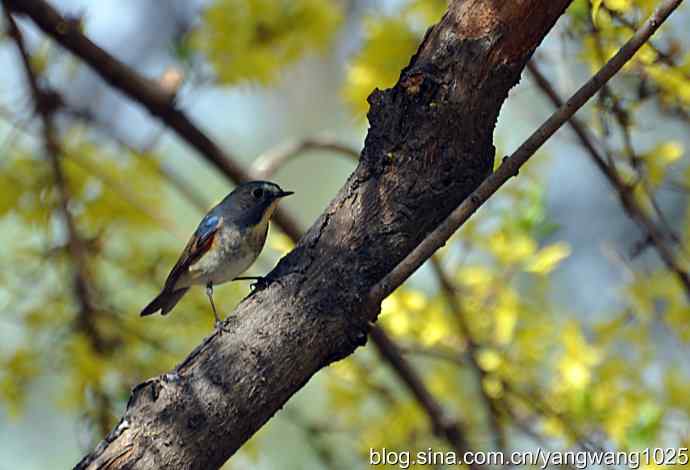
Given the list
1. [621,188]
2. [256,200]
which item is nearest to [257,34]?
[256,200]

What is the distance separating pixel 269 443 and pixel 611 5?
333cm

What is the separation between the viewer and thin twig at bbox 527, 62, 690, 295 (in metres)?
2.79

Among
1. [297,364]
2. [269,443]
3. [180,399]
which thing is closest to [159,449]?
[180,399]

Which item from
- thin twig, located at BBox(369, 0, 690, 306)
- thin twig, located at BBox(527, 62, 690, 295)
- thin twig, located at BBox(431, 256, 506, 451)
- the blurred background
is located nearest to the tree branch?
the blurred background

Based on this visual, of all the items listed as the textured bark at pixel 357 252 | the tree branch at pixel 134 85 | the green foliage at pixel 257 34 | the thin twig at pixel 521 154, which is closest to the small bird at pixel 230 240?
the tree branch at pixel 134 85

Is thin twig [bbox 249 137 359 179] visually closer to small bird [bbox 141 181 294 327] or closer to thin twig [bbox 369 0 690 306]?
small bird [bbox 141 181 294 327]

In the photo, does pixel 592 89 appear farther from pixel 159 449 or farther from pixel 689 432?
pixel 689 432

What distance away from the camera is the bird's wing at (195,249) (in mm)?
3348

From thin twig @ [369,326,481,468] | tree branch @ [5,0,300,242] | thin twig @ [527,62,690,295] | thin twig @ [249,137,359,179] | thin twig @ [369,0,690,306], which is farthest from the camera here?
thin twig @ [249,137,359,179]

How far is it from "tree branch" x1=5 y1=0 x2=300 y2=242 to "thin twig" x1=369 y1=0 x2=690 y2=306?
1571 mm

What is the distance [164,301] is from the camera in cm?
345

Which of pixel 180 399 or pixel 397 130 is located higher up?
pixel 397 130

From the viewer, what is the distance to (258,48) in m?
3.61

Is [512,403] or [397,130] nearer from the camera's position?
[397,130]
